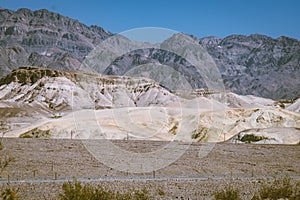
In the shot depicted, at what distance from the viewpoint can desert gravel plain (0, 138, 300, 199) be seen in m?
20.9

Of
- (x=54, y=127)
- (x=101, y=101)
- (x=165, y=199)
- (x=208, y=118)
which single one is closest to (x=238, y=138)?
(x=208, y=118)

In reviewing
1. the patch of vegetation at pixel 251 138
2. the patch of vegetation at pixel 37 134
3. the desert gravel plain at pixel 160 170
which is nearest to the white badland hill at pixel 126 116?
the patch of vegetation at pixel 37 134

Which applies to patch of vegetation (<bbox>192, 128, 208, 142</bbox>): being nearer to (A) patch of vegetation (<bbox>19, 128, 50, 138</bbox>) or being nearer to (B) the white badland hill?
(B) the white badland hill

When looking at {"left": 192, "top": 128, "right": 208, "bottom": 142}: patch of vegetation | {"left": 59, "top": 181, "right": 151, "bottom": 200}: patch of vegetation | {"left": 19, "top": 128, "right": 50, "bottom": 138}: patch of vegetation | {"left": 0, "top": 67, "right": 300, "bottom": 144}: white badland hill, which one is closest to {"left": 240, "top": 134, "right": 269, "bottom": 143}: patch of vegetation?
{"left": 0, "top": 67, "right": 300, "bottom": 144}: white badland hill

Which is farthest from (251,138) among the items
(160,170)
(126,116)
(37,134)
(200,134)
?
(37,134)

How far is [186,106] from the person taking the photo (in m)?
78.0

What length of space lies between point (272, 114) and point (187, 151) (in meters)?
33.8

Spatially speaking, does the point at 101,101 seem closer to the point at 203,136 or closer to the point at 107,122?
the point at 107,122

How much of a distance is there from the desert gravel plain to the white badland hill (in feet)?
14.8

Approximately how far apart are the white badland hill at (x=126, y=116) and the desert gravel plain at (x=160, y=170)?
451 cm

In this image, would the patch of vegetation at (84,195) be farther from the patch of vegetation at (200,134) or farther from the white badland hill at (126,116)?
the patch of vegetation at (200,134)

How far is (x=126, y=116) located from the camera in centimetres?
4412

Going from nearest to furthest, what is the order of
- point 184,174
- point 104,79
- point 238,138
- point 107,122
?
point 184,174
point 238,138
point 107,122
point 104,79

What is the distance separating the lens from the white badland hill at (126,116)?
61281 mm
